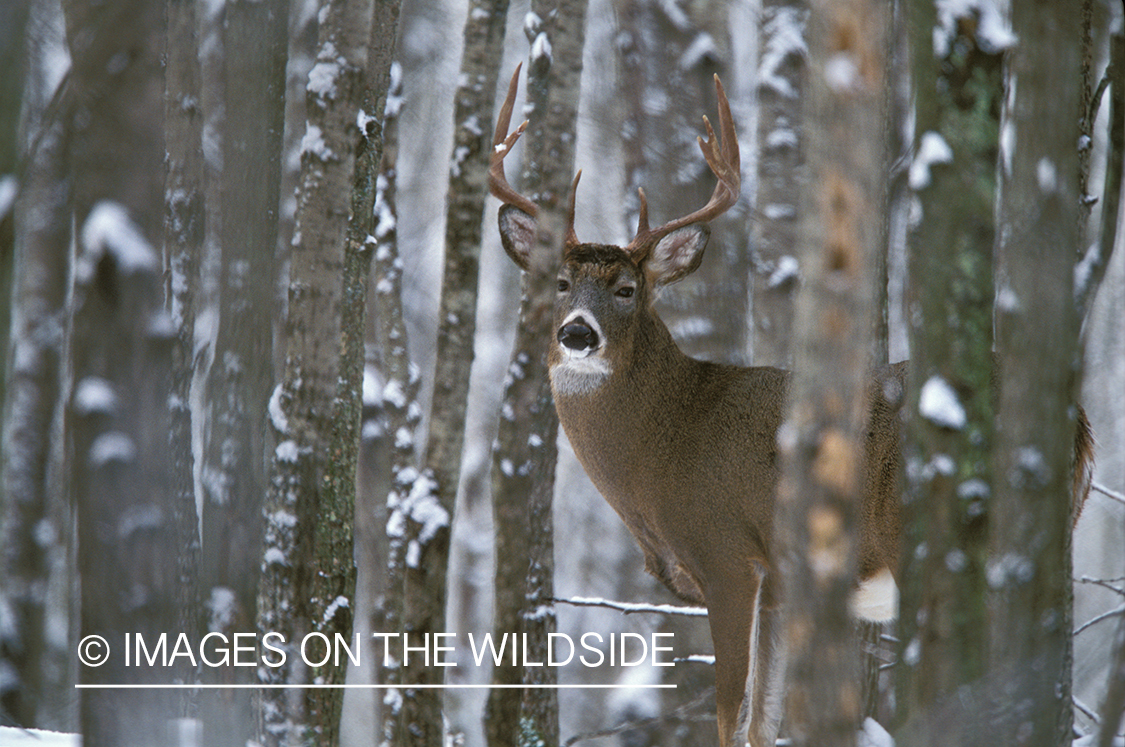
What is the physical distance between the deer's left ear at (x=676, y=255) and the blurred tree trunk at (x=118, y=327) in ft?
11.3

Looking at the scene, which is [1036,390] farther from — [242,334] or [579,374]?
[242,334]

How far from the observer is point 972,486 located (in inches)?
154

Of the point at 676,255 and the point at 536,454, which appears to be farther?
the point at 676,255

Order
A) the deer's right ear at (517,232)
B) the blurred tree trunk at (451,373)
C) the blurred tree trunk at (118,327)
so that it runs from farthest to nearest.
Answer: the deer's right ear at (517,232), the blurred tree trunk at (451,373), the blurred tree trunk at (118,327)

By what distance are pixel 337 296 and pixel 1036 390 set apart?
10.9 feet

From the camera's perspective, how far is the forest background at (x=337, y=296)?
301cm

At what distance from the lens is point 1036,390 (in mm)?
3875

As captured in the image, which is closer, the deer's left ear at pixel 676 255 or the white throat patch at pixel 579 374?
the white throat patch at pixel 579 374

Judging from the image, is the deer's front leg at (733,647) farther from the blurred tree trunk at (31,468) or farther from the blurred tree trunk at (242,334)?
the blurred tree trunk at (31,468)

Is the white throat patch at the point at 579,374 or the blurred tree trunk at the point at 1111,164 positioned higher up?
the blurred tree trunk at the point at 1111,164

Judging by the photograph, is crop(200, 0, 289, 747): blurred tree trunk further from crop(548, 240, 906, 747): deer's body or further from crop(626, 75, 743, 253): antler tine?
crop(626, 75, 743, 253): antler tine

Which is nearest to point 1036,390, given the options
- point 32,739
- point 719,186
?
point 719,186

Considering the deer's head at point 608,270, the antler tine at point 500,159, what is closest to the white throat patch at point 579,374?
the deer's head at point 608,270

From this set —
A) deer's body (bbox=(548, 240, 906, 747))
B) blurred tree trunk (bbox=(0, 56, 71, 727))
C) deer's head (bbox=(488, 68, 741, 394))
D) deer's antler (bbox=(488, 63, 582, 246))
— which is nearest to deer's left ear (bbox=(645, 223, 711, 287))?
deer's head (bbox=(488, 68, 741, 394))
